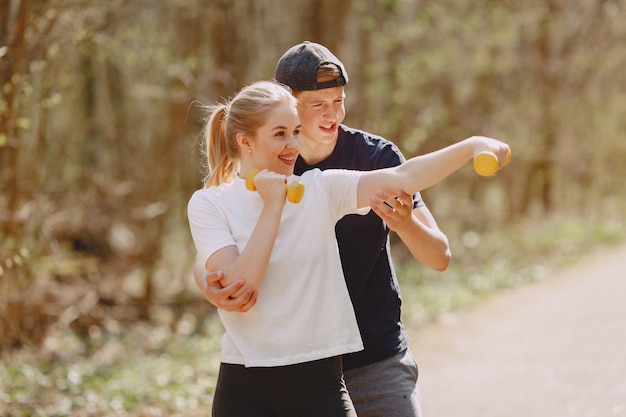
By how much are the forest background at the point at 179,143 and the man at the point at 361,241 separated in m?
1.04

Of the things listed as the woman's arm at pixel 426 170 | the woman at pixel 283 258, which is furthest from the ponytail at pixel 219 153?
the woman's arm at pixel 426 170

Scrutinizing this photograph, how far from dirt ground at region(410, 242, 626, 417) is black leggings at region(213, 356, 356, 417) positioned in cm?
354

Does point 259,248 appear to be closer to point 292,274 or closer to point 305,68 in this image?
point 292,274

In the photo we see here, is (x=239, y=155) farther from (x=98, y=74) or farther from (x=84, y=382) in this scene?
(x=98, y=74)

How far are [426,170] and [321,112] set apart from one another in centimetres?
66

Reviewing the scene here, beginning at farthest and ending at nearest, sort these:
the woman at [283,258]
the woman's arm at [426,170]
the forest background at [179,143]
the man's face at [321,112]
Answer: the forest background at [179,143] → the man's face at [321,112] → the woman at [283,258] → the woman's arm at [426,170]

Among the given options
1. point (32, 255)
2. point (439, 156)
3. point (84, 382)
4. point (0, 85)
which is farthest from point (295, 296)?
point (32, 255)

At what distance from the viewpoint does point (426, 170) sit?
104 inches

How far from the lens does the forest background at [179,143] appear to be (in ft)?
23.7

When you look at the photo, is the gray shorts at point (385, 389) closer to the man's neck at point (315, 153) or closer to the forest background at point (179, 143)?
the man's neck at point (315, 153)

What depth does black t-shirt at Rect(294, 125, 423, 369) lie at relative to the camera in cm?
324

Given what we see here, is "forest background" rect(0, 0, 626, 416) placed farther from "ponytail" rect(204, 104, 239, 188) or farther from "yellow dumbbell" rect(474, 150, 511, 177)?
"yellow dumbbell" rect(474, 150, 511, 177)

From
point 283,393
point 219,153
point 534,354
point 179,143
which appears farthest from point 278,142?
point 179,143

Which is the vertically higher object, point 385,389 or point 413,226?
point 413,226
